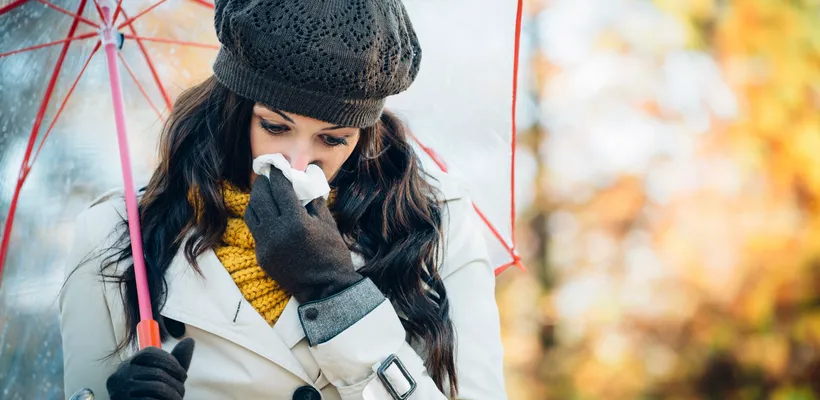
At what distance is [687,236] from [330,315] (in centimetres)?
578

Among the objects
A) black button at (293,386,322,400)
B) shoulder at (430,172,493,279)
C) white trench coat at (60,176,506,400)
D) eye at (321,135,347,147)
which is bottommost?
black button at (293,386,322,400)

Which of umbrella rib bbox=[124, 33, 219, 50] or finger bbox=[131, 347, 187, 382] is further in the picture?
umbrella rib bbox=[124, 33, 219, 50]

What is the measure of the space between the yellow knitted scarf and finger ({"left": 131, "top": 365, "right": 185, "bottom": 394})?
381 millimetres

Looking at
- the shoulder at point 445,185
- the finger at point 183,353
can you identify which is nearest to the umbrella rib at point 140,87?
the shoulder at point 445,185

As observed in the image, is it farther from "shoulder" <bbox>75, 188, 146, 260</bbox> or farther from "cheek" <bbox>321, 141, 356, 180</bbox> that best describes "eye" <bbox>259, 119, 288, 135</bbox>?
"shoulder" <bbox>75, 188, 146, 260</bbox>

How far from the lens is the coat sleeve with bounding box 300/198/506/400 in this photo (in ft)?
5.92

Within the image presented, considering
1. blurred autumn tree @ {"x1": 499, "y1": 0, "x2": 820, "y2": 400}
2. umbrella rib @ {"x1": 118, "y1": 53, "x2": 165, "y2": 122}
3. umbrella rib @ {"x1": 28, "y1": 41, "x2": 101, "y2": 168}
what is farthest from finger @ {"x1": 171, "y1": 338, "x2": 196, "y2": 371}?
blurred autumn tree @ {"x1": 499, "y1": 0, "x2": 820, "y2": 400}

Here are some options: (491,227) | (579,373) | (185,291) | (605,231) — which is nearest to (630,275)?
(605,231)

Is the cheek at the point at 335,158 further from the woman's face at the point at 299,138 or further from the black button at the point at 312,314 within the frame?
the black button at the point at 312,314

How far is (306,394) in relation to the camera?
1.90 m

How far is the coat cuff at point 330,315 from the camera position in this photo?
5.94ft

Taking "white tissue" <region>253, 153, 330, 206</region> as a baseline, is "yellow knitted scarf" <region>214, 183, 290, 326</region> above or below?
below

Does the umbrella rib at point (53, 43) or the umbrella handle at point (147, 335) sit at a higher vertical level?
the umbrella rib at point (53, 43)

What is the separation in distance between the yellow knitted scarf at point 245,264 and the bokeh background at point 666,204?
5369mm
